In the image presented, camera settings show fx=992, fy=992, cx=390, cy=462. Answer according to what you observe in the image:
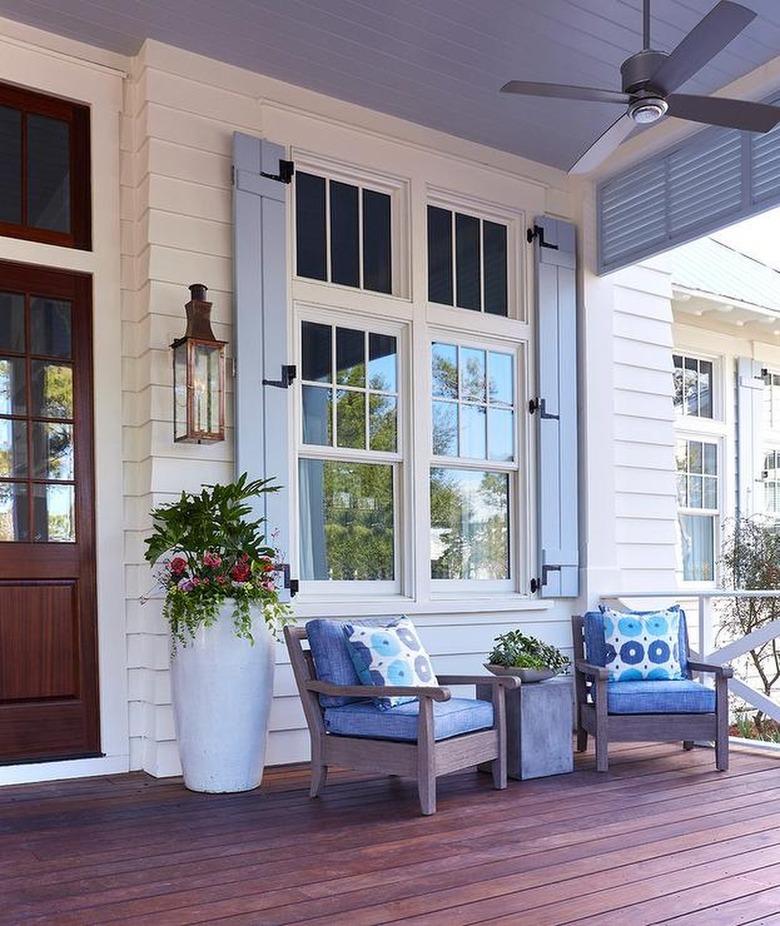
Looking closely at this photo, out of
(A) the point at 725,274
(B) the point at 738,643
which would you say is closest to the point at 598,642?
(B) the point at 738,643

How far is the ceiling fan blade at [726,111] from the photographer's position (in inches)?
144

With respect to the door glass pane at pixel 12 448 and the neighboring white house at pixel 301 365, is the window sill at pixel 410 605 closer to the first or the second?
the neighboring white house at pixel 301 365

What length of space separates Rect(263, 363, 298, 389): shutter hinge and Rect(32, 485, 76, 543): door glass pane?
1.13 m

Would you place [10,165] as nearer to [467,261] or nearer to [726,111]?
[467,261]

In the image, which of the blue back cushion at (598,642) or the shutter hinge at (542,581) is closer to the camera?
the blue back cushion at (598,642)

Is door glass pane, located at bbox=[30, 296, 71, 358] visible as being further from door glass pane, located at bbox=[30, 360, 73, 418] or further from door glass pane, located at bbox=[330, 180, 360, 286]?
door glass pane, located at bbox=[330, 180, 360, 286]

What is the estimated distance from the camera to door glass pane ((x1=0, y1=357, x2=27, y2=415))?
4.62 metres

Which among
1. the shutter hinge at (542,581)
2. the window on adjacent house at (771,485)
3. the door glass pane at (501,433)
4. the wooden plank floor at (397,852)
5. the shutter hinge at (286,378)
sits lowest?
the wooden plank floor at (397,852)

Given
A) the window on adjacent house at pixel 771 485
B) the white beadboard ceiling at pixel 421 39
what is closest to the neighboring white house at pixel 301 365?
the white beadboard ceiling at pixel 421 39

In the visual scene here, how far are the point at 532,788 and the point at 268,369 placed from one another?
241 cm

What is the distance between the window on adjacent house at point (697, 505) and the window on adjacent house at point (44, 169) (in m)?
5.48

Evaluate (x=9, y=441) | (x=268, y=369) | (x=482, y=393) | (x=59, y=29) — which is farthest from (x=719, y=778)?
(x=59, y=29)

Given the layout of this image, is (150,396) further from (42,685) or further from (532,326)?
(532,326)

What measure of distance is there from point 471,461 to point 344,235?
1518mm
